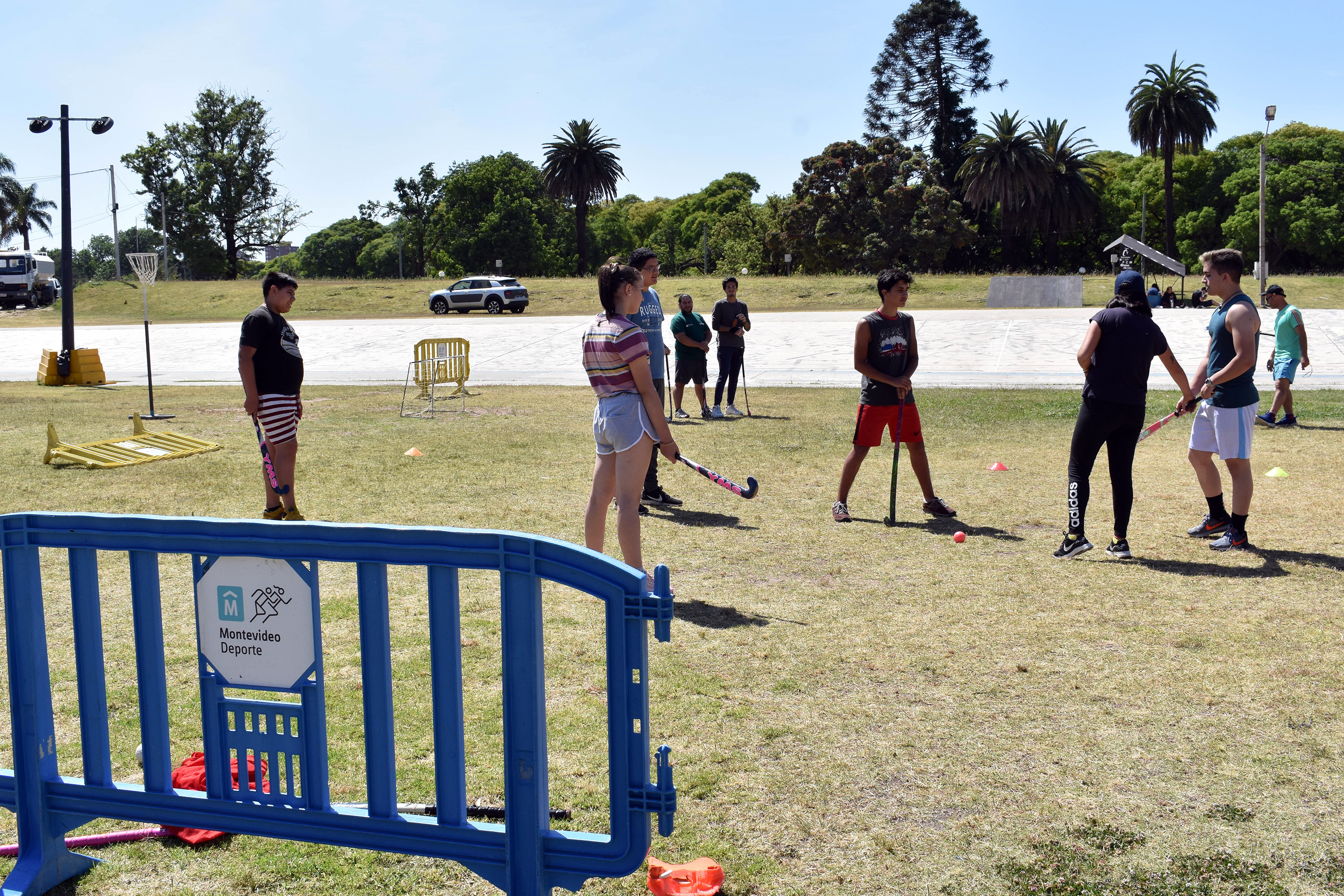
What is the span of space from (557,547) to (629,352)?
2.68 metres

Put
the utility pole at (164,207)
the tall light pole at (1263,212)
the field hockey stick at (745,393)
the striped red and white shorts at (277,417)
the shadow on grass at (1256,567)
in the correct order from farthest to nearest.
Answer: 1. the utility pole at (164,207)
2. the tall light pole at (1263,212)
3. the field hockey stick at (745,393)
4. the striped red and white shorts at (277,417)
5. the shadow on grass at (1256,567)

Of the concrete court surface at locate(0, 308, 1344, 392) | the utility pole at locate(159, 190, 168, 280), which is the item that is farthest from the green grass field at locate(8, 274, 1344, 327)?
the utility pole at locate(159, 190, 168, 280)

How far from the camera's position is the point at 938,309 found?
36406mm

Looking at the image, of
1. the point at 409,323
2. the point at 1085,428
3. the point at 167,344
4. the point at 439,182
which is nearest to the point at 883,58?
the point at 439,182

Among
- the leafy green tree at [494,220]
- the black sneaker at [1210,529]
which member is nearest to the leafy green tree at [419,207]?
the leafy green tree at [494,220]

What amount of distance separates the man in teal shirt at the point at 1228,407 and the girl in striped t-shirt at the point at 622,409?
3.76 m

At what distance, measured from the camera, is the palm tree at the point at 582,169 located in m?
69.1

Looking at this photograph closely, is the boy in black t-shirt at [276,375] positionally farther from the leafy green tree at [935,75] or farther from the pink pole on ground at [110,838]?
the leafy green tree at [935,75]

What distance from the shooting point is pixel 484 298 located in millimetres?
40250

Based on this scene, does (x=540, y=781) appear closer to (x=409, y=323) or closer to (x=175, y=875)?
(x=175, y=875)

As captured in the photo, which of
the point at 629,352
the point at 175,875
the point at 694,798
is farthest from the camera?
the point at 629,352

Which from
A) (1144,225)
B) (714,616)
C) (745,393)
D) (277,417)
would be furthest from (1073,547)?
(1144,225)

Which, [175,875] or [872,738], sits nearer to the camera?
[175,875]

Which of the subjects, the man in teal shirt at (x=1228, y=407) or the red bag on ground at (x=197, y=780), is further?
the man in teal shirt at (x=1228, y=407)
